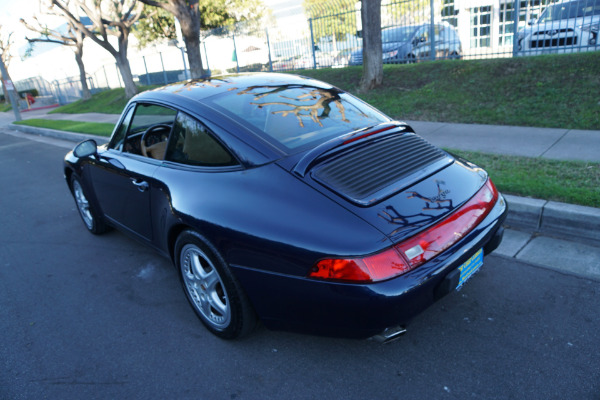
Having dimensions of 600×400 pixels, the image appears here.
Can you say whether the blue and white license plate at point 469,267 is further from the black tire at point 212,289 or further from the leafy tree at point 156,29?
the leafy tree at point 156,29

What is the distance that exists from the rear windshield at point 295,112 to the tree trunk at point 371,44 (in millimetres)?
7076

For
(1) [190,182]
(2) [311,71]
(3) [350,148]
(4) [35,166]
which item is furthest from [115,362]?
(2) [311,71]

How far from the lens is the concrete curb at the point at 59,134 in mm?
11008

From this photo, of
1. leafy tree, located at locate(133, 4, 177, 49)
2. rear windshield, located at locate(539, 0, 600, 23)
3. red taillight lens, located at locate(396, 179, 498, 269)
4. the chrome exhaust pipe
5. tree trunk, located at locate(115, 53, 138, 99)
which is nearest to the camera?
red taillight lens, located at locate(396, 179, 498, 269)

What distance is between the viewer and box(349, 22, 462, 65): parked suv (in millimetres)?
11719

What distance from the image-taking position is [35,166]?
948 centimetres

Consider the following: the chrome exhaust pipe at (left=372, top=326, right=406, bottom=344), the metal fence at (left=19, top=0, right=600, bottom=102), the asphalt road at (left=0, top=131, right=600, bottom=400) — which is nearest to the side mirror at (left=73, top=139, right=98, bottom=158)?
the asphalt road at (left=0, top=131, right=600, bottom=400)

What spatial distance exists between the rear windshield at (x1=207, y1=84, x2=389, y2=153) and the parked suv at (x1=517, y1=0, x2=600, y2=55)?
27.2 feet

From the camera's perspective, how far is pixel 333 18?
14.2 meters

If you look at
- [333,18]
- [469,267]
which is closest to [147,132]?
[469,267]

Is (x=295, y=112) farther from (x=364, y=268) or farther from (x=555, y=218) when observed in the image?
(x=555, y=218)

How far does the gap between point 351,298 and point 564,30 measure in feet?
33.3

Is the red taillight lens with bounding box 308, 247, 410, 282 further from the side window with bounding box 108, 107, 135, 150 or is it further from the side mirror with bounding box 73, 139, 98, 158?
the side mirror with bounding box 73, 139, 98, 158

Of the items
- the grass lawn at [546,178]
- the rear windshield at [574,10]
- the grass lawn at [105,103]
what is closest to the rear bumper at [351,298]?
the grass lawn at [546,178]
